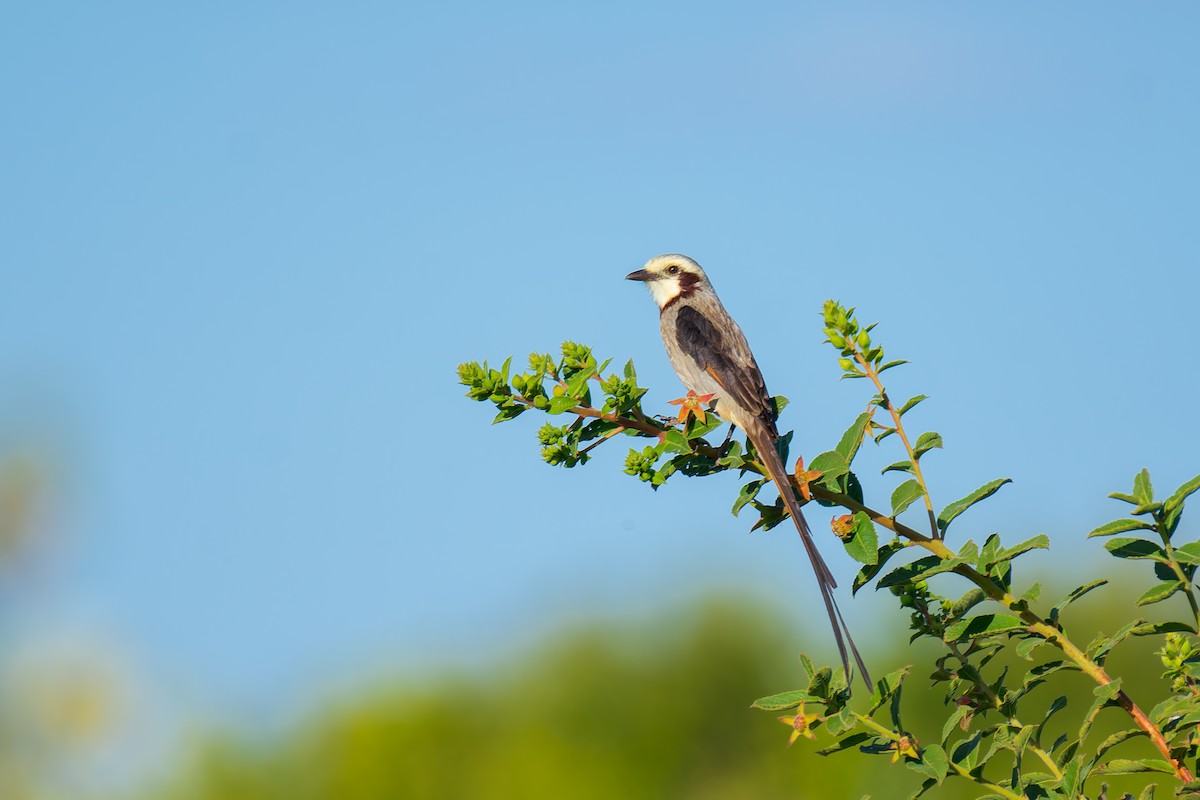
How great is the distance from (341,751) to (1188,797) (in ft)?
79.9

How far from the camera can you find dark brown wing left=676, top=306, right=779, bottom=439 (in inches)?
262

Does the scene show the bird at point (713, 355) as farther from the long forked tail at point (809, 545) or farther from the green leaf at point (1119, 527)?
the green leaf at point (1119, 527)

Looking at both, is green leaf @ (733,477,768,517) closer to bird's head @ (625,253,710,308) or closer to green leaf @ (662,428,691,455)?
green leaf @ (662,428,691,455)

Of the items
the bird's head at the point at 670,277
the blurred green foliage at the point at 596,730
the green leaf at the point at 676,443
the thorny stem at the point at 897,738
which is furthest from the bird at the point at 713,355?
the blurred green foliage at the point at 596,730

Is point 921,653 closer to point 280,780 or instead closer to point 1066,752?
point 280,780

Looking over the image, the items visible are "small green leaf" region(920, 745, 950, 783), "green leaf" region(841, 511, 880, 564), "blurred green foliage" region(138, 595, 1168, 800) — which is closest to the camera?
"small green leaf" region(920, 745, 950, 783)

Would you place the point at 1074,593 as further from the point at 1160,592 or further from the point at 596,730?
the point at 596,730

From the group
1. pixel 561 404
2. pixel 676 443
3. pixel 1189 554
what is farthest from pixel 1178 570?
pixel 561 404

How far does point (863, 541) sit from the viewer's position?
11.4 ft

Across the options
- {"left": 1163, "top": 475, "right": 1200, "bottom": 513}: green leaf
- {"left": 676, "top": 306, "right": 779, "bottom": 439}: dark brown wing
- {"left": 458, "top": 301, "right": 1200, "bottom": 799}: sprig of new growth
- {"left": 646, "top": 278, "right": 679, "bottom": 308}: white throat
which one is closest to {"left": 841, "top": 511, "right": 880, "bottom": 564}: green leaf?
{"left": 458, "top": 301, "right": 1200, "bottom": 799}: sprig of new growth

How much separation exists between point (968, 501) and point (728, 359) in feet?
13.0

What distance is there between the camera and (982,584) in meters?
3.27

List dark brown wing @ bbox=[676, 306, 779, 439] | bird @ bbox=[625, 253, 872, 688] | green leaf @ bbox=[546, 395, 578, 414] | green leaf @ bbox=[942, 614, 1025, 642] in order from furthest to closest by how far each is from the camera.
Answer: dark brown wing @ bbox=[676, 306, 779, 439]
bird @ bbox=[625, 253, 872, 688]
green leaf @ bbox=[546, 395, 578, 414]
green leaf @ bbox=[942, 614, 1025, 642]

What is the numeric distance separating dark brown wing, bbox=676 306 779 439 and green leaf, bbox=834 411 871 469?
251 centimetres
